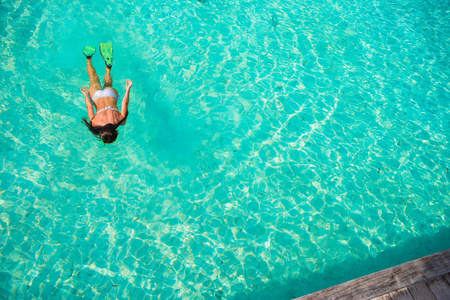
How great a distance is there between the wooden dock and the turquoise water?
2.37 ft

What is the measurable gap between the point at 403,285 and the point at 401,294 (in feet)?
0.38

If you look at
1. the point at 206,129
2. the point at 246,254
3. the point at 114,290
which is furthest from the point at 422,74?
the point at 114,290

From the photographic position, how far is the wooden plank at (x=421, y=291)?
12.6 feet

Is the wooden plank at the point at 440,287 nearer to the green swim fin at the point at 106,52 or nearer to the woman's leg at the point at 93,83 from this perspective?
the woman's leg at the point at 93,83

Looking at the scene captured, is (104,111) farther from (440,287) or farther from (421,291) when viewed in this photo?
(440,287)

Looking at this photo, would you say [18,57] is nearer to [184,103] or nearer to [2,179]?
[2,179]

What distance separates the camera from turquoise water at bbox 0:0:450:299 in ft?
15.1

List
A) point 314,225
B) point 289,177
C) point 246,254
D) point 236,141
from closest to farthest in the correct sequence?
1. point 246,254
2. point 314,225
3. point 289,177
4. point 236,141

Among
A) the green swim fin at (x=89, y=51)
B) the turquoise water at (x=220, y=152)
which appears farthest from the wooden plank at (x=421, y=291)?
the green swim fin at (x=89, y=51)

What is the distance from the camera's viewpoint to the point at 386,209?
5262mm

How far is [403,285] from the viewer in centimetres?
387

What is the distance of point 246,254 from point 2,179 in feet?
14.3

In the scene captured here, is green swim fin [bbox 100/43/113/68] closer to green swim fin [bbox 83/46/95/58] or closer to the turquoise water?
green swim fin [bbox 83/46/95/58]

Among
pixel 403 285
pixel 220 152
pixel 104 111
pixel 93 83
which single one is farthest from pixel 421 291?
pixel 93 83
